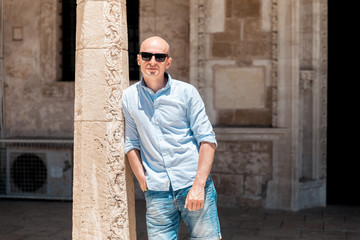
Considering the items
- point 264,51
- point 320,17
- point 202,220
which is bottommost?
point 202,220

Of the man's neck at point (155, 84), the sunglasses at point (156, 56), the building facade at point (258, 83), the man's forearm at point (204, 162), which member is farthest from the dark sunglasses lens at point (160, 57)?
the building facade at point (258, 83)

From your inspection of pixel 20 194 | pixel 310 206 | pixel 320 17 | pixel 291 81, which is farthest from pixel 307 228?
pixel 20 194

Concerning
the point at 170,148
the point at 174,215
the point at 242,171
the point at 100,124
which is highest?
the point at 100,124

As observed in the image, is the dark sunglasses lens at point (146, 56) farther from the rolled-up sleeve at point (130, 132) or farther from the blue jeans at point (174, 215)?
the blue jeans at point (174, 215)

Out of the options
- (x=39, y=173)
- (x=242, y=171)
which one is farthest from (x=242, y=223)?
(x=39, y=173)

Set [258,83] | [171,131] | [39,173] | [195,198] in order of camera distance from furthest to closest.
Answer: [39,173] → [258,83] → [171,131] → [195,198]

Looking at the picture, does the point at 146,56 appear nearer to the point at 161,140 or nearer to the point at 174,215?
the point at 161,140

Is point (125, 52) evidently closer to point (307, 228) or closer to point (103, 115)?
point (103, 115)

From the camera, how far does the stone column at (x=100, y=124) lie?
366 cm

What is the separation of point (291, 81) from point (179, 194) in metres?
5.32

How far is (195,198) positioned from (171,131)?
1.36 ft

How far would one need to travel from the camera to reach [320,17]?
884cm

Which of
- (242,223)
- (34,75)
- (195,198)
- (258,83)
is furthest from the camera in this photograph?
(34,75)

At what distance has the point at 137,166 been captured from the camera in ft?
11.6
